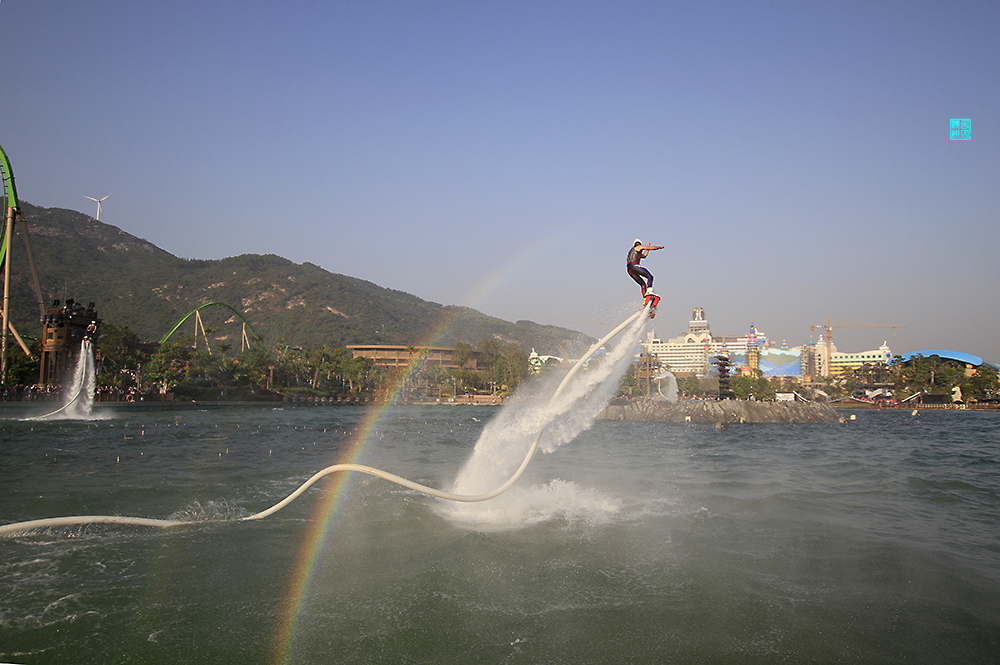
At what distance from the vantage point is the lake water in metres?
6.64

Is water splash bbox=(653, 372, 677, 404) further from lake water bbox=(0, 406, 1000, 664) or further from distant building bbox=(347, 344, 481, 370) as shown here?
lake water bbox=(0, 406, 1000, 664)

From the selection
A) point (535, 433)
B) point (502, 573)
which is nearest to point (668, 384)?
point (535, 433)

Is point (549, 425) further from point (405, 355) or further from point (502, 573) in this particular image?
point (405, 355)

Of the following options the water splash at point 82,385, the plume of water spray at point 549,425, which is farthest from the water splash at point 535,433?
the water splash at point 82,385

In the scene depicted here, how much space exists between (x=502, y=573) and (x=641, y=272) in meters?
6.14

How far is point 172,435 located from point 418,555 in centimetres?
2980

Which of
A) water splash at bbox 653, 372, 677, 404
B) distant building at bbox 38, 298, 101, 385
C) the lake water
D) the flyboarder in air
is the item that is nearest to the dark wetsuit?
the flyboarder in air

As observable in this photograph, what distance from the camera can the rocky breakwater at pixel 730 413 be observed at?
213ft

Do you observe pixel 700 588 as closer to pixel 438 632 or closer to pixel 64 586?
pixel 438 632

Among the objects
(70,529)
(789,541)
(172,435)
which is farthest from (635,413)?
(70,529)

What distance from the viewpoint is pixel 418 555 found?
9.94 metres

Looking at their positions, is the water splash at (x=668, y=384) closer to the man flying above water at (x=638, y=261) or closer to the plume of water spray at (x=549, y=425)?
the plume of water spray at (x=549, y=425)

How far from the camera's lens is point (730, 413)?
65.6m

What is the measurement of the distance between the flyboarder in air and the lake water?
4813mm
